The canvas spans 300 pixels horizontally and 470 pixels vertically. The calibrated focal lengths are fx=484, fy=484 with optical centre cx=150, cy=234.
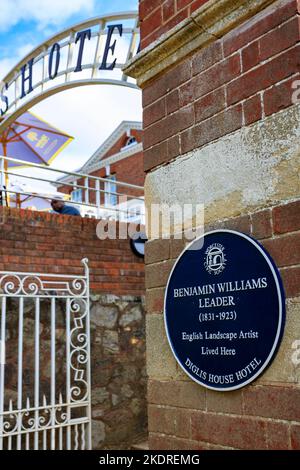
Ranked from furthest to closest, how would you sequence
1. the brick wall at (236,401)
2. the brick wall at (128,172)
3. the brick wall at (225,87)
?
the brick wall at (128,172), the brick wall at (225,87), the brick wall at (236,401)

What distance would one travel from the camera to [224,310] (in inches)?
73.7

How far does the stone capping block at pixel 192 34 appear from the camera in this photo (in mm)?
1993

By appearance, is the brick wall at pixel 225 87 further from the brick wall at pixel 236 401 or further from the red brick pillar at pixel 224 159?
the brick wall at pixel 236 401

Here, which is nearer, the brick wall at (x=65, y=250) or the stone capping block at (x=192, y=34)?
the stone capping block at (x=192, y=34)

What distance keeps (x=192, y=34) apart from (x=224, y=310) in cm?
124

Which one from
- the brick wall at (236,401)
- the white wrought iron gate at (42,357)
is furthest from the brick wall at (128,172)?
the brick wall at (236,401)

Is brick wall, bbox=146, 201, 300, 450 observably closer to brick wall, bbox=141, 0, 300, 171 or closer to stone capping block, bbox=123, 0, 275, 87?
brick wall, bbox=141, 0, 300, 171

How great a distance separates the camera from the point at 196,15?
6.89ft

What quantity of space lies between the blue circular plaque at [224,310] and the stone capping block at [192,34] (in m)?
0.88

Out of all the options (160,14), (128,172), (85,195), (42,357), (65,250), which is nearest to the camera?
(160,14)

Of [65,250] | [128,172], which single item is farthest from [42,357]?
[128,172]

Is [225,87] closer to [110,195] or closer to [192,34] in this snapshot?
[192,34]

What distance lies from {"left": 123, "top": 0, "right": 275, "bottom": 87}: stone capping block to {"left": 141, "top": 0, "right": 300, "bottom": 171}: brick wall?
35 mm

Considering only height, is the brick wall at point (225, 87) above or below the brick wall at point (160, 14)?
below
